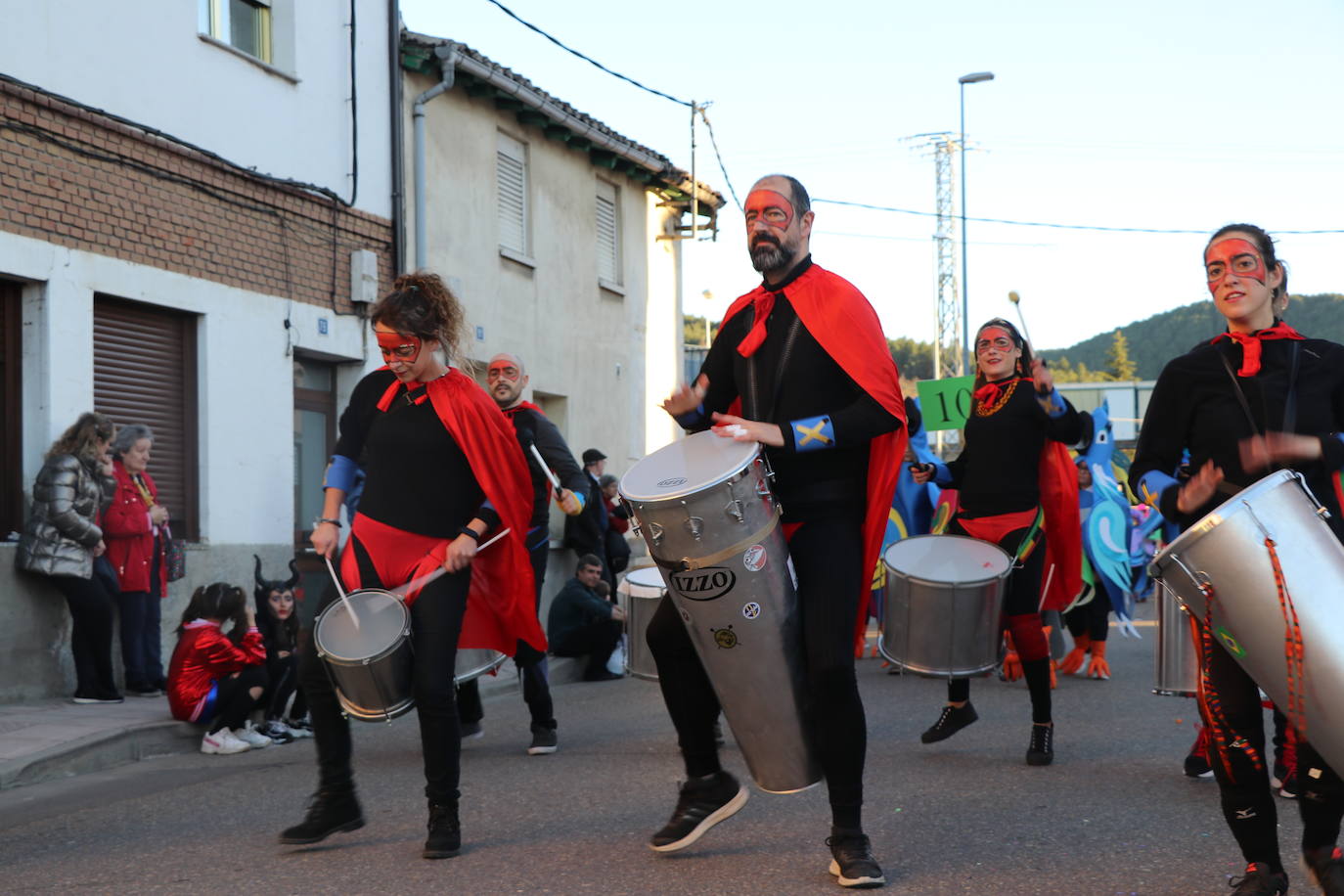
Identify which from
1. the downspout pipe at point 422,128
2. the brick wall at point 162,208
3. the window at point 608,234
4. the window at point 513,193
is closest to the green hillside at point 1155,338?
the window at point 608,234

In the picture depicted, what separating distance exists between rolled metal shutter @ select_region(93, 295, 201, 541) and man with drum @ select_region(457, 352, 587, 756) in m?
4.36

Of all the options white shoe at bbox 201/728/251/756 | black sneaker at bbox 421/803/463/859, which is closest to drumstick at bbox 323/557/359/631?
black sneaker at bbox 421/803/463/859

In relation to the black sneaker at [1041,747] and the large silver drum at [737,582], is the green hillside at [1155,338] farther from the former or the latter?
the large silver drum at [737,582]

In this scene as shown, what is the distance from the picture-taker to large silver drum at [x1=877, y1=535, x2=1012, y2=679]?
6684 millimetres

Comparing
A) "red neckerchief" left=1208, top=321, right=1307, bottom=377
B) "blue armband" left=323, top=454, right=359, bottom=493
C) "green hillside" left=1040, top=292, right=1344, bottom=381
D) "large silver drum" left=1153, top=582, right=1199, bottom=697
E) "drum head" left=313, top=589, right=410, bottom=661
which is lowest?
"large silver drum" left=1153, top=582, right=1199, bottom=697

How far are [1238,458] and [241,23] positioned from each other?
10691 millimetres

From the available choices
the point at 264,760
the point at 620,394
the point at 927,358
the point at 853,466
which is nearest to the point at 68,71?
the point at 264,760

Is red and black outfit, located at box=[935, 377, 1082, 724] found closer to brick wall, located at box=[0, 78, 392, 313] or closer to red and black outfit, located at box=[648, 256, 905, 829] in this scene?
red and black outfit, located at box=[648, 256, 905, 829]

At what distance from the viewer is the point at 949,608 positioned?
669 cm

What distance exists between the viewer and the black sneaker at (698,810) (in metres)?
4.84

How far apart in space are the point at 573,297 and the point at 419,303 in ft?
44.2

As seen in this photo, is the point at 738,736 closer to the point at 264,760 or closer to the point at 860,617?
the point at 860,617

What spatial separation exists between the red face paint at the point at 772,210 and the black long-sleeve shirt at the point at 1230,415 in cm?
120

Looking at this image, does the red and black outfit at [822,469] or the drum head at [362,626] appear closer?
the red and black outfit at [822,469]
